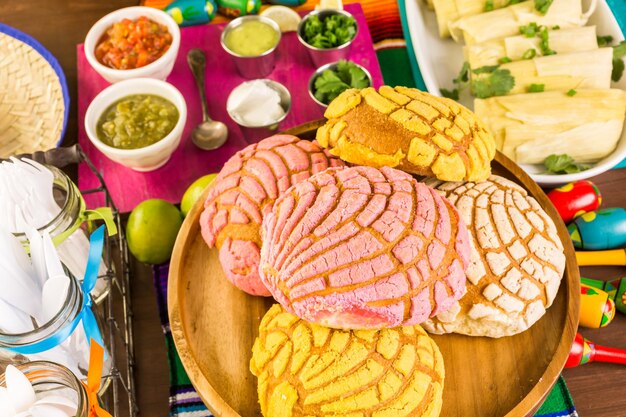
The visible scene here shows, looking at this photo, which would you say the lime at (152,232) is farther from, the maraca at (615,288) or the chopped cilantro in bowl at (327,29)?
the maraca at (615,288)

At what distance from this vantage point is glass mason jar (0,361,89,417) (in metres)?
0.83

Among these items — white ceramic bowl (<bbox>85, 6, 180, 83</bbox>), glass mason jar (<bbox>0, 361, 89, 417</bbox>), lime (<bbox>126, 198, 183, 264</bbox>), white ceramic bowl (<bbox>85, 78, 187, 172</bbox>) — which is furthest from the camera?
white ceramic bowl (<bbox>85, 6, 180, 83</bbox>)

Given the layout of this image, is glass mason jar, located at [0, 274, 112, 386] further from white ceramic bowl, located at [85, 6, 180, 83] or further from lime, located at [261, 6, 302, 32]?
lime, located at [261, 6, 302, 32]

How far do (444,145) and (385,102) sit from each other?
0.15m

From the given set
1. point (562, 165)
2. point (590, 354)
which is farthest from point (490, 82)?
point (590, 354)

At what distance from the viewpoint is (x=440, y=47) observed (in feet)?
6.42

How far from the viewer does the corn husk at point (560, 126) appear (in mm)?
1611

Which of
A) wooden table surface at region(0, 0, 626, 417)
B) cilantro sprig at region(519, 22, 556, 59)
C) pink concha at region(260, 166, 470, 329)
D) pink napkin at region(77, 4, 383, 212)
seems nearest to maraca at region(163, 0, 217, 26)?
pink napkin at region(77, 4, 383, 212)

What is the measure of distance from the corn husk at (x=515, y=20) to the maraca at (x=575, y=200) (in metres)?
0.66

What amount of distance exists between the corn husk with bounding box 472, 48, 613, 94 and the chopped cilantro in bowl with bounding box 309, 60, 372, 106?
50cm

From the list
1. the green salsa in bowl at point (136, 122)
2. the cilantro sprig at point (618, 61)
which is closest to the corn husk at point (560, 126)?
the cilantro sprig at point (618, 61)

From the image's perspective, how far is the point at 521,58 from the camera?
71.3 inches

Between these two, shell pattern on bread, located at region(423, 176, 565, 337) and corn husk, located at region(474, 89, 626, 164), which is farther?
corn husk, located at region(474, 89, 626, 164)

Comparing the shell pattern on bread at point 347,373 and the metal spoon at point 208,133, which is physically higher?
the shell pattern on bread at point 347,373
